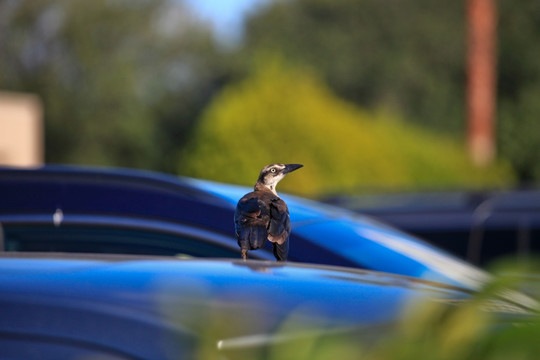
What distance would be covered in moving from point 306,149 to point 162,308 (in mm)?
17424

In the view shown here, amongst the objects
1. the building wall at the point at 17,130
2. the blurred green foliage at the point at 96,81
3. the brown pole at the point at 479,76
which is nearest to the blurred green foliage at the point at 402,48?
the blurred green foliage at the point at 96,81

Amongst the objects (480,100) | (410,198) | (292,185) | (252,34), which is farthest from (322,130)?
(252,34)

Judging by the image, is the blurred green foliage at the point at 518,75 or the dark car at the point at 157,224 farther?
the blurred green foliage at the point at 518,75

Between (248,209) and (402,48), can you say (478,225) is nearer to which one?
(248,209)

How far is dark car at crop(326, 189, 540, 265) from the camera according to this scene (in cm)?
613

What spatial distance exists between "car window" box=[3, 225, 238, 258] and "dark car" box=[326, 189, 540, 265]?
343cm

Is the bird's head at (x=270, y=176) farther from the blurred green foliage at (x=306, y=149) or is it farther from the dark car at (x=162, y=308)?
the blurred green foliage at (x=306, y=149)

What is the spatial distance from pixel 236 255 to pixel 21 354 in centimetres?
151

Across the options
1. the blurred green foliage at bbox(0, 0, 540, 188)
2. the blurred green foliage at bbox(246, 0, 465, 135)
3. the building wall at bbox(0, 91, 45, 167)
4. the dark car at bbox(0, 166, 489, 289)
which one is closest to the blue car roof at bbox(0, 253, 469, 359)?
the dark car at bbox(0, 166, 489, 289)

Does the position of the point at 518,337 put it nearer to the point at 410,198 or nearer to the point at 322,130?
the point at 410,198

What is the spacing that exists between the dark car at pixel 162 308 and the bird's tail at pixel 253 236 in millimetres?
67

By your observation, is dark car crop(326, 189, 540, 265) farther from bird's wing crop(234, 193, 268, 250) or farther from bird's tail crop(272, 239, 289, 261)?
bird's wing crop(234, 193, 268, 250)

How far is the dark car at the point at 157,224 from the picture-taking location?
298cm

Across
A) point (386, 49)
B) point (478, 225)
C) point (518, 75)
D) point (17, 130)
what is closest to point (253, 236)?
point (478, 225)
